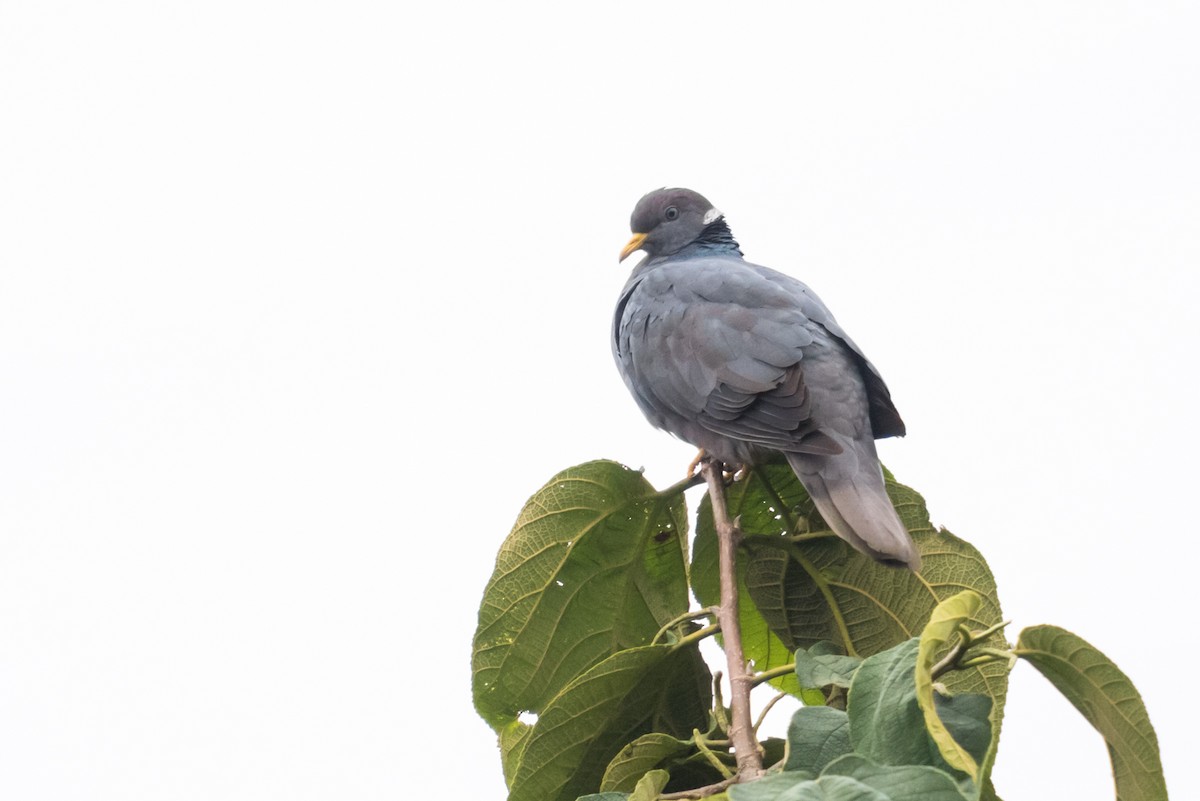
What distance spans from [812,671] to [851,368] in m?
1.22

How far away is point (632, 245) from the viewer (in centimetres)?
433

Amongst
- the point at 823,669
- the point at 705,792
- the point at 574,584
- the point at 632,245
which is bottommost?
the point at 705,792

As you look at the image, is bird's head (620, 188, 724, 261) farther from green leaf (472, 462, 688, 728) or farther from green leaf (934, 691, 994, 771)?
green leaf (934, 691, 994, 771)

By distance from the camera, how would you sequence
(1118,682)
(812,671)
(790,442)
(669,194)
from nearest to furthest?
(1118,682) → (812,671) → (790,442) → (669,194)

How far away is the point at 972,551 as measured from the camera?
7.65ft

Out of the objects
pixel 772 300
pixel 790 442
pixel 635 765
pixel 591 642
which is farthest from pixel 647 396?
pixel 635 765

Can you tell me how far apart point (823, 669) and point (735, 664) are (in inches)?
5.2

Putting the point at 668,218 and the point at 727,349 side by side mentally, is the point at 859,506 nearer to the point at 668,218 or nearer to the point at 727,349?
the point at 727,349

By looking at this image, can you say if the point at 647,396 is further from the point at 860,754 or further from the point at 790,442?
the point at 860,754

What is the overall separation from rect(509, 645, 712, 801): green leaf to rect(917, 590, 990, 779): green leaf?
2.12 feet

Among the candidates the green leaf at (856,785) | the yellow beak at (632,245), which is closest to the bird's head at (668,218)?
the yellow beak at (632,245)

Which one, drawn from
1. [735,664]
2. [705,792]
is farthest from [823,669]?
[705,792]

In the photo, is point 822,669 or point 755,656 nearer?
point 822,669

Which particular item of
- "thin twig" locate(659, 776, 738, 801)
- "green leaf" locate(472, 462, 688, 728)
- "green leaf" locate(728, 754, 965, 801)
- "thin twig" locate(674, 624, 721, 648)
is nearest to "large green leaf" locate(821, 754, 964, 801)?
"green leaf" locate(728, 754, 965, 801)
